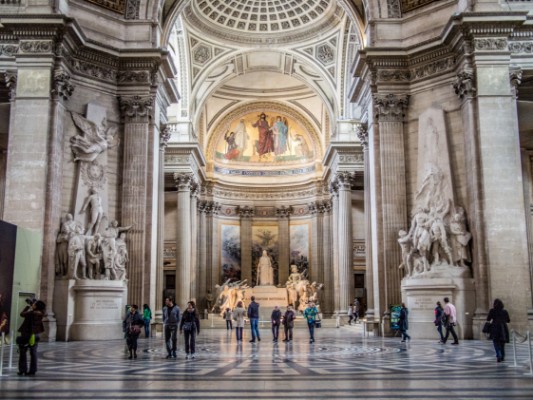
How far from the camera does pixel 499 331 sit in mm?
11258

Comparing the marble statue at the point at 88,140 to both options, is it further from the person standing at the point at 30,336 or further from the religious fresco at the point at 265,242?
the religious fresco at the point at 265,242

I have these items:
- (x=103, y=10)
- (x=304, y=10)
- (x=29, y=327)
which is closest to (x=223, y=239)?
(x=304, y=10)

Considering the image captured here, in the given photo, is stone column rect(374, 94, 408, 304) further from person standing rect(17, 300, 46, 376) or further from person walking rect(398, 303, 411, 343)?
person standing rect(17, 300, 46, 376)

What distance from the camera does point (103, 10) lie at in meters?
21.5

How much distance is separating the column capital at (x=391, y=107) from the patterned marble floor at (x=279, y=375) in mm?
9289

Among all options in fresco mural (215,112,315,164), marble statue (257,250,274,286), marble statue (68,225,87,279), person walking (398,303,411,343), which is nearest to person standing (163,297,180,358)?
marble statue (68,225,87,279)

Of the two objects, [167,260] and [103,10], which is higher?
[103,10]

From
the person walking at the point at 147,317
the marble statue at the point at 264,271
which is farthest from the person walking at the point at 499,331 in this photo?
the marble statue at the point at 264,271

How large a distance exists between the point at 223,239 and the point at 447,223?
26807 mm

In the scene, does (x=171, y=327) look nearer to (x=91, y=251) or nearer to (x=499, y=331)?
(x=499, y=331)

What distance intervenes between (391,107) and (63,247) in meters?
11.7

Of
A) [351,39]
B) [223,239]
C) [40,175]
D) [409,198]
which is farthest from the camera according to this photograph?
[223,239]

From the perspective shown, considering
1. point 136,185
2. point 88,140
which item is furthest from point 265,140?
point 88,140

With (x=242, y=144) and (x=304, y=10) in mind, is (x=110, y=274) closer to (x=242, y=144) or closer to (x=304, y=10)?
(x=304, y=10)
